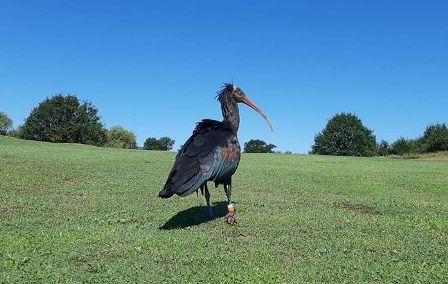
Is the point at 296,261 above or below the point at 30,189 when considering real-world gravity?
below

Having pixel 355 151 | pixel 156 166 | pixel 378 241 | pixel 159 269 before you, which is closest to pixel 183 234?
pixel 159 269

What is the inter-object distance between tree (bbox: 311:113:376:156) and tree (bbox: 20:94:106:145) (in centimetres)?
4470

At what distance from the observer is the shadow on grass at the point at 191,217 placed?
10.9 m

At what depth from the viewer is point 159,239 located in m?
9.43

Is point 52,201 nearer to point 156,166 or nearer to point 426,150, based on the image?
point 156,166

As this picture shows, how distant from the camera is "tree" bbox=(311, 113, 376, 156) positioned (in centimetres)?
10382

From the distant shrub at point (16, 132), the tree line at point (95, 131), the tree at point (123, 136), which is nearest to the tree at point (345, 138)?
the tree line at point (95, 131)

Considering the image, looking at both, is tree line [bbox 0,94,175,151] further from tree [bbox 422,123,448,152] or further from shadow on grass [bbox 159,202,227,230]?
shadow on grass [bbox 159,202,227,230]

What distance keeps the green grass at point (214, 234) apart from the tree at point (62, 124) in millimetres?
79322

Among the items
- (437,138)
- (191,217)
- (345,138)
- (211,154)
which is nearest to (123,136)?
(345,138)

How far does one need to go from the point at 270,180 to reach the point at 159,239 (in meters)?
11.6

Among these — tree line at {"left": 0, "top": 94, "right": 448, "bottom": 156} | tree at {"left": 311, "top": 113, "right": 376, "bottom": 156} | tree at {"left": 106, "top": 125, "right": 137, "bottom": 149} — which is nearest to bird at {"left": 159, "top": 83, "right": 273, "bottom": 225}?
tree line at {"left": 0, "top": 94, "right": 448, "bottom": 156}

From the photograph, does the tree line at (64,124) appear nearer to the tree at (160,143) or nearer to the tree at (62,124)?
the tree at (62,124)

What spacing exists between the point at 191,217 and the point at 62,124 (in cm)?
9039
